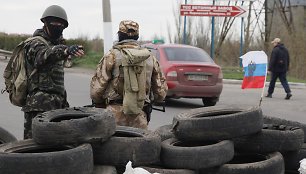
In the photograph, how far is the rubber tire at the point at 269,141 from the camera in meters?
4.54

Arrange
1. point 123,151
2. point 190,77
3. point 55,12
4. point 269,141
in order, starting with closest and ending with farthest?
point 123,151, point 269,141, point 55,12, point 190,77

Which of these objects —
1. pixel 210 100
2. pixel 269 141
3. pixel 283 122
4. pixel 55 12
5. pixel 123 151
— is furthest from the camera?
pixel 210 100

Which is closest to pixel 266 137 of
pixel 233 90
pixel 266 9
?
pixel 233 90

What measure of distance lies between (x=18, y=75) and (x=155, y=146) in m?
1.56

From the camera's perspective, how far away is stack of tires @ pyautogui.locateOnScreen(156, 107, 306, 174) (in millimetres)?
4082

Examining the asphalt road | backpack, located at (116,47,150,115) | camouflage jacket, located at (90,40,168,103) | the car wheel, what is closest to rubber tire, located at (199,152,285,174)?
backpack, located at (116,47,150,115)

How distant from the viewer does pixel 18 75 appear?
A: 4746mm

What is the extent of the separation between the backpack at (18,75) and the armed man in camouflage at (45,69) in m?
0.04

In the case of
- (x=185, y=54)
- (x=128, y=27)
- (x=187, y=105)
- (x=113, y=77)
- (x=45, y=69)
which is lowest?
(x=187, y=105)

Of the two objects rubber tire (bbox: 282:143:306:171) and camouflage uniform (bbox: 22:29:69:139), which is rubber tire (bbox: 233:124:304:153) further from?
camouflage uniform (bbox: 22:29:69:139)

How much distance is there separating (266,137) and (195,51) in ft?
29.6

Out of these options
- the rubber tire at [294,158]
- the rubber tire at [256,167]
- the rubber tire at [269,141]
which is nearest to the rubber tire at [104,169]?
the rubber tire at [256,167]

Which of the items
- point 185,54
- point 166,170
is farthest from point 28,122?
point 185,54

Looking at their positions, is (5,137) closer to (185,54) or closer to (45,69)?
(45,69)
